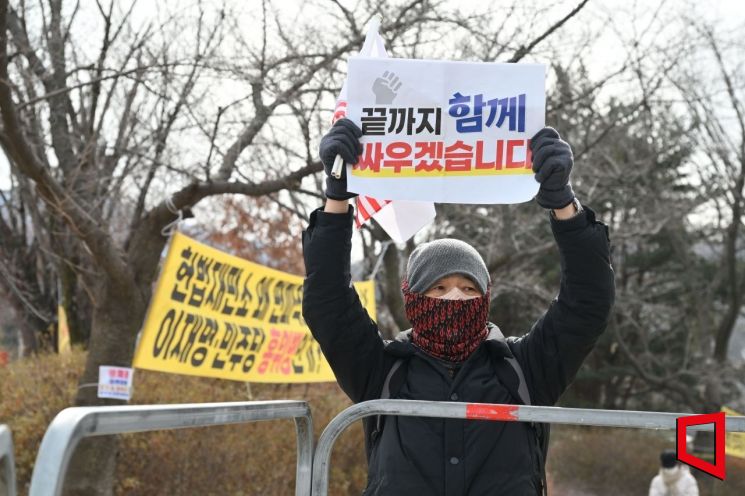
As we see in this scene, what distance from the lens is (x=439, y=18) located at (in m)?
7.37

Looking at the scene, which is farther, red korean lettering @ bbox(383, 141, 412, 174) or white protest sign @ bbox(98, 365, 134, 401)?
white protest sign @ bbox(98, 365, 134, 401)

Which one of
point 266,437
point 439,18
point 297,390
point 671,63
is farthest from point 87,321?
point 671,63

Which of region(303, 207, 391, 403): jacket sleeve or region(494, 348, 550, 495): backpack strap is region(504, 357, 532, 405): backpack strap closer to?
region(494, 348, 550, 495): backpack strap

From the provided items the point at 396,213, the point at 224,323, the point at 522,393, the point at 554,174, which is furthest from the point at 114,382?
the point at 554,174

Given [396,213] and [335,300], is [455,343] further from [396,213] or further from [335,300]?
[396,213]

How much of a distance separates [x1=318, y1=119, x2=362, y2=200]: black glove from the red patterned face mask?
1.13 feet

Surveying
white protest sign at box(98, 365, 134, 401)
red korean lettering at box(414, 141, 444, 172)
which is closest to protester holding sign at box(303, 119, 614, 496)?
red korean lettering at box(414, 141, 444, 172)

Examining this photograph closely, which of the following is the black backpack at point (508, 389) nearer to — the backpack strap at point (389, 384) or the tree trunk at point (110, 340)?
the backpack strap at point (389, 384)

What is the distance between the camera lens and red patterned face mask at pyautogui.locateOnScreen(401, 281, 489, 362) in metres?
2.30

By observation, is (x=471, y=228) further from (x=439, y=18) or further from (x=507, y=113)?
(x=507, y=113)

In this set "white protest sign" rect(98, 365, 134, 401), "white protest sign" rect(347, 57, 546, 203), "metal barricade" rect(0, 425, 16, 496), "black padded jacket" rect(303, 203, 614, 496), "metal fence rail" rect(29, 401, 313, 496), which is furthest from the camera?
"white protest sign" rect(98, 365, 134, 401)

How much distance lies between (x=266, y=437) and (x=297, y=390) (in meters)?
2.16

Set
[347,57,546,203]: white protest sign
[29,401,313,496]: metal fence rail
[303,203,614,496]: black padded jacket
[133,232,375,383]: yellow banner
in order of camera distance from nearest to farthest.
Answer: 1. [29,401,313,496]: metal fence rail
2. [303,203,614,496]: black padded jacket
3. [347,57,546,203]: white protest sign
4. [133,232,375,383]: yellow banner

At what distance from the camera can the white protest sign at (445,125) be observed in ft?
8.05
